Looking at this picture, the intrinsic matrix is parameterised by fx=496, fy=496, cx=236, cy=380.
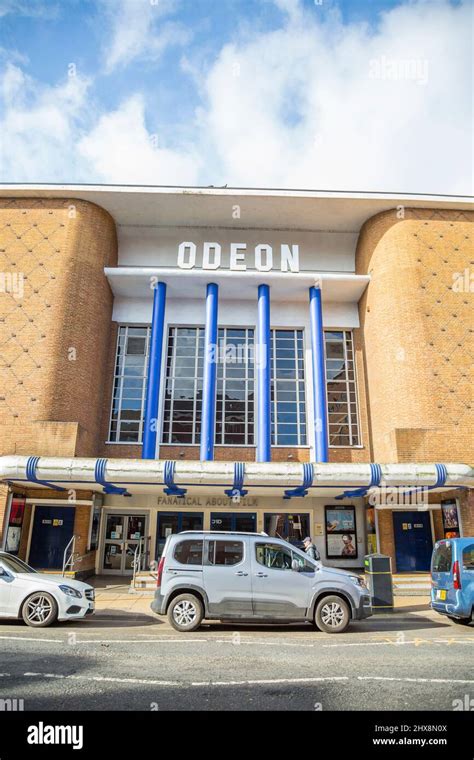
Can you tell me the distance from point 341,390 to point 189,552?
13.8m

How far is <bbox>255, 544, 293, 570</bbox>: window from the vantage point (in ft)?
31.0

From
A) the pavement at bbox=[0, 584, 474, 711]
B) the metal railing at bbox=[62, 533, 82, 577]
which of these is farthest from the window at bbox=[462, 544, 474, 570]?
the metal railing at bbox=[62, 533, 82, 577]

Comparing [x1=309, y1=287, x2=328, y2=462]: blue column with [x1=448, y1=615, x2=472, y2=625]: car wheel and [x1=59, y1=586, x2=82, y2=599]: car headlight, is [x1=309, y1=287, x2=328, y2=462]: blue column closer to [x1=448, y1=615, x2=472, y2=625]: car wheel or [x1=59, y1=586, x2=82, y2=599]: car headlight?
[x1=448, y1=615, x2=472, y2=625]: car wheel

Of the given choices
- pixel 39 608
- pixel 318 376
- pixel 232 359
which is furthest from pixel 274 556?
pixel 232 359

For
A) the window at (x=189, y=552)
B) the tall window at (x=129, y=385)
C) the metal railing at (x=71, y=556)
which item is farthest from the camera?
the tall window at (x=129, y=385)

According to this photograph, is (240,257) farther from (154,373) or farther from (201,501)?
(201,501)

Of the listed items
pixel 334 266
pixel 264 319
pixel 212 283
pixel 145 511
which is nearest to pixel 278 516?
pixel 145 511

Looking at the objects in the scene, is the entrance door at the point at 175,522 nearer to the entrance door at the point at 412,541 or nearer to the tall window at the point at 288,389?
the tall window at the point at 288,389

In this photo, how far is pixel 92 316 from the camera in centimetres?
2020

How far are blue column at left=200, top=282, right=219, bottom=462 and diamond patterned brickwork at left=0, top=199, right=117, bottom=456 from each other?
4396mm

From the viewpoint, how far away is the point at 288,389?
71.5ft

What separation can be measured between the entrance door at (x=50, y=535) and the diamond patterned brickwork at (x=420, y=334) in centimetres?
1156

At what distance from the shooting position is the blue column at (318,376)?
19.5 meters

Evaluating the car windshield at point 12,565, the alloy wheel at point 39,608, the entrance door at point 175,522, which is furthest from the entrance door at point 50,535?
the alloy wheel at point 39,608
